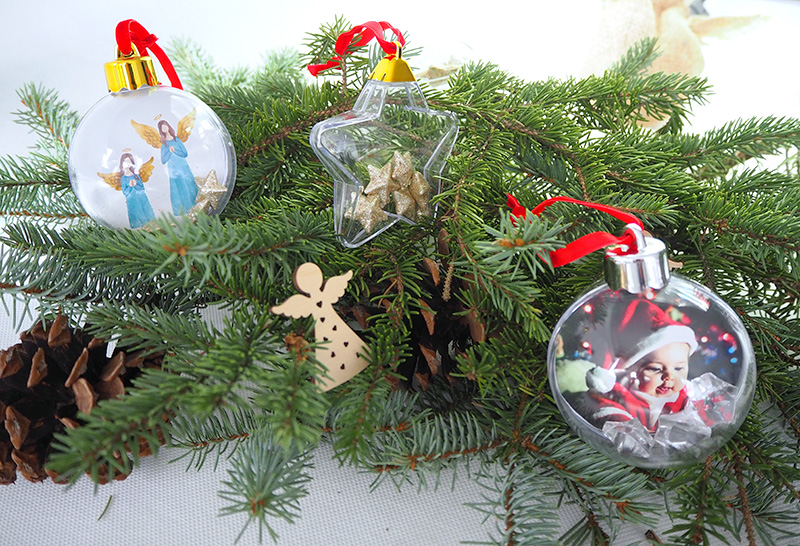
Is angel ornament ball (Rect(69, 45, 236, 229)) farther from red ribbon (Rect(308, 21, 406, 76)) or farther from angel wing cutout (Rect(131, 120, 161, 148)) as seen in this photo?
red ribbon (Rect(308, 21, 406, 76))

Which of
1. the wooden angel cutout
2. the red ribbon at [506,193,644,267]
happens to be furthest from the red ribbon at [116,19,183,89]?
the red ribbon at [506,193,644,267]

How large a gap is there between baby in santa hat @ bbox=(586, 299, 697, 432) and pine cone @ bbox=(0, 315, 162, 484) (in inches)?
14.7

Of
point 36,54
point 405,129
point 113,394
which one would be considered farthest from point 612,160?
point 36,54

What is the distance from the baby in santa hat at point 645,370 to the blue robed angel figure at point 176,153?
38 cm

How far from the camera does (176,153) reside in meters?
0.56

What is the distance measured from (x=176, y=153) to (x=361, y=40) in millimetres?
202

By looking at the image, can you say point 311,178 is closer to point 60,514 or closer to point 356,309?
point 356,309

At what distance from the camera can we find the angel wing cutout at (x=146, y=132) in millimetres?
549

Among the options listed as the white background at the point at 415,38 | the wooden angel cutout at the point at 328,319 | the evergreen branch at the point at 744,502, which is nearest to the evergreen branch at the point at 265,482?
the wooden angel cutout at the point at 328,319

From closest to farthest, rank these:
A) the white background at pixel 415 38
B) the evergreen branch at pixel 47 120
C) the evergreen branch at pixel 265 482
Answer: the evergreen branch at pixel 265 482 → the evergreen branch at pixel 47 120 → the white background at pixel 415 38

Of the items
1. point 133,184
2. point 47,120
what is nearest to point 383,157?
point 133,184

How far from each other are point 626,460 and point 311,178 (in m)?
0.39

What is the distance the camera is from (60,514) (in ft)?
1.68

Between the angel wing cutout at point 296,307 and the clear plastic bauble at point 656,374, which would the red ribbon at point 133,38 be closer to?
the angel wing cutout at point 296,307
